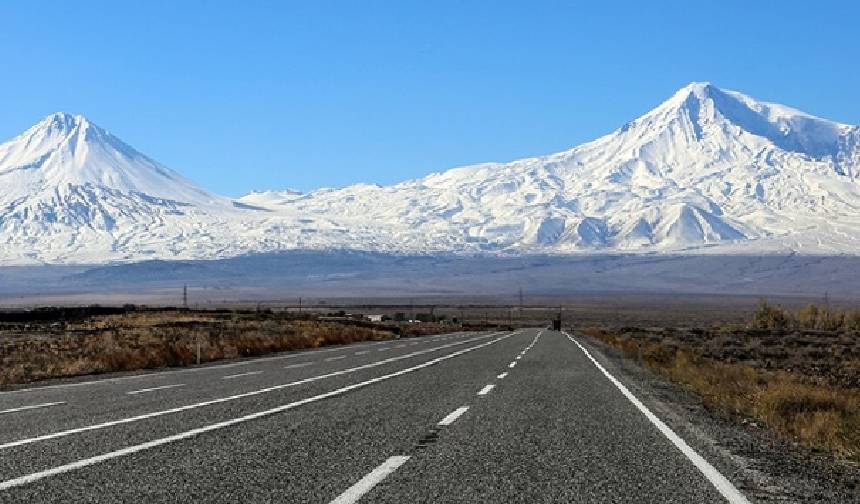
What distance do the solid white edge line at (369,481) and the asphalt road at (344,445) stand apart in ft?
0.06

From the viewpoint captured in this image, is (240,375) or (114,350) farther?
(114,350)

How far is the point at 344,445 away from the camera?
1139cm

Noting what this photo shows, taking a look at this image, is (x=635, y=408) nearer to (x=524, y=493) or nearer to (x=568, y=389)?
(x=568, y=389)

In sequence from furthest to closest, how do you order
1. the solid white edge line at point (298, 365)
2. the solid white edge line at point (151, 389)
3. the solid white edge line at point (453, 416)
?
1. the solid white edge line at point (298, 365)
2. the solid white edge line at point (151, 389)
3. the solid white edge line at point (453, 416)

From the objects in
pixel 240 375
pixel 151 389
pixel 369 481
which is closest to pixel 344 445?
pixel 369 481

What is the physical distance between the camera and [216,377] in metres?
22.7

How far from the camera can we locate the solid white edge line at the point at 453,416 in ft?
45.1

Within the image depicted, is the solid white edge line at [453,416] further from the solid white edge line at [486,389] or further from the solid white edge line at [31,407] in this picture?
the solid white edge line at [31,407]

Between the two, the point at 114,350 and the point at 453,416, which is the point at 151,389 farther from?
the point at 114,350

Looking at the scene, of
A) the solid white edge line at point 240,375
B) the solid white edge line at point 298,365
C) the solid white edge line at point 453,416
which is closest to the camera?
the solid white edge line at point 453,416

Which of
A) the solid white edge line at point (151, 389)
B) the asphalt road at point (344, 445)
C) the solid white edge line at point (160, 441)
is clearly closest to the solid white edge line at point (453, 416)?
the asphalt road at point (344, 445)

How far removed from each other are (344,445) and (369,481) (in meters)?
2.29

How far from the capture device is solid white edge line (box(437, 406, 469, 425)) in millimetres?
13734

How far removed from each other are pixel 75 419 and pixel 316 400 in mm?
4028
